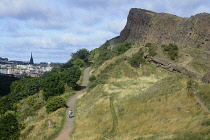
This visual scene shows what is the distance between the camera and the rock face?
42375 millimetres

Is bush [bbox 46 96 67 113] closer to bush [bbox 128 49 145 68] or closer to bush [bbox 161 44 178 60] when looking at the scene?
bush [bbox 128 49 145 68]

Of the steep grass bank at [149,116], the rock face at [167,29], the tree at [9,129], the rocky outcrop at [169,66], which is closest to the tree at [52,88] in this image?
the steep grass bank at [149,116]

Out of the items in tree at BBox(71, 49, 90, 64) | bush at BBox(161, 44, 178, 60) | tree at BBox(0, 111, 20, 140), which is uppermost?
tree at BBox(71, 49, 90, 64)

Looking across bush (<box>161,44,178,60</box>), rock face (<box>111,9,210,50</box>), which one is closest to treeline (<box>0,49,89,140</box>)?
bush (<box>161,44,178,60</box>)

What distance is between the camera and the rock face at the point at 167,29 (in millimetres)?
42375

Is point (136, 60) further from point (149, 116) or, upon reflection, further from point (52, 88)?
point (149, 116)

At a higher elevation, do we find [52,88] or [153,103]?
[153,103]

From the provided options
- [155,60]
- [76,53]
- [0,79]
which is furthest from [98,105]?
[0,79]

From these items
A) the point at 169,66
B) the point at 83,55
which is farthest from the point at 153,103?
the point at 83,55

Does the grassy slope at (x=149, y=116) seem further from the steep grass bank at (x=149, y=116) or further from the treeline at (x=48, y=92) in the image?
the treeline at (x=48, y=92)

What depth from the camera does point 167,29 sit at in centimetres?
5175

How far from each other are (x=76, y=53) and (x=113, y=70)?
41.2 metres

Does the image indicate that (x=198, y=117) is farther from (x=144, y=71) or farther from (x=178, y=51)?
(x=178, y=51)

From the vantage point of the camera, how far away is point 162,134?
12.8m
